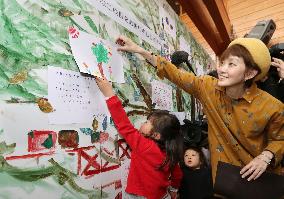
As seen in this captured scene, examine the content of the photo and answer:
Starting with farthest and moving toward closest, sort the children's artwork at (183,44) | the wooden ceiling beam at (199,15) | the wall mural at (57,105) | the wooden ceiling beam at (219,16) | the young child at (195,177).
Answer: the wooden ceiling beam at (219,16) < the wooden ceiling beam at (199,15) < the children's artwork at (183,44) < the young child at (195,177) < the wall mural at (57,105)

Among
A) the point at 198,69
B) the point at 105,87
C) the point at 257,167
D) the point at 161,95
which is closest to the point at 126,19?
the point at 105,87

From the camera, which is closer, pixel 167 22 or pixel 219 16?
pixel 167 22

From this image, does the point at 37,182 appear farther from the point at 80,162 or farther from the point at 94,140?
the point at 94,140

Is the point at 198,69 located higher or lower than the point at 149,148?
higher

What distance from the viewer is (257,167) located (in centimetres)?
110

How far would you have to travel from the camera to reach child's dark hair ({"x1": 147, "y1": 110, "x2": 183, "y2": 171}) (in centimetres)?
134

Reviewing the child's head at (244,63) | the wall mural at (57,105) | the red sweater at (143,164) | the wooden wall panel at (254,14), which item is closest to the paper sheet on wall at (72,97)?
the wall mural at (57,105)

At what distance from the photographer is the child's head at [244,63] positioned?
116cm

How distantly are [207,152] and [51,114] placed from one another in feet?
3.48

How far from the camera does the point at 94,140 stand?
107 centimetres

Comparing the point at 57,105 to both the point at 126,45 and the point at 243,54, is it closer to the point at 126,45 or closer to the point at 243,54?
the point at 126,45

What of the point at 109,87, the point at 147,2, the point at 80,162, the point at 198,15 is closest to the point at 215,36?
the point at 198,15

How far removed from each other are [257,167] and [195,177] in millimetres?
517

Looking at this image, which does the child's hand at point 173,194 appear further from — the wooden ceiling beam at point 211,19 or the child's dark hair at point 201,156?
the wooden ceiling beam at point 211,19
